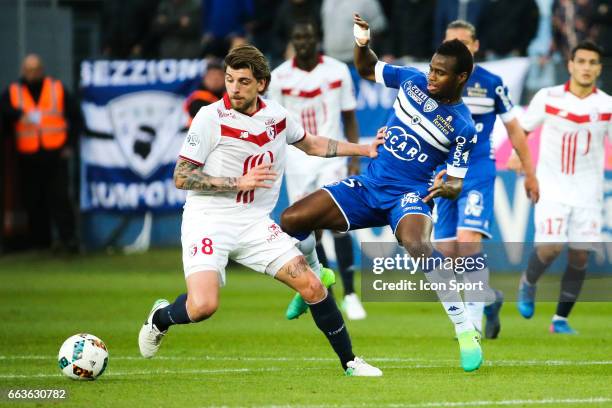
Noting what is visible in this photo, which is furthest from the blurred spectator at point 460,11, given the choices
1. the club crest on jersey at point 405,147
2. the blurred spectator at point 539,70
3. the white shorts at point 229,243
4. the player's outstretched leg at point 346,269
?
the white shorts at point 229,243

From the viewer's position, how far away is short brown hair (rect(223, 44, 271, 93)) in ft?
29.5

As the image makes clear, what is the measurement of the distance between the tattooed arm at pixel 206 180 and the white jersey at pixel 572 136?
4.50 m

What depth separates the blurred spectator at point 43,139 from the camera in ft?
63.6

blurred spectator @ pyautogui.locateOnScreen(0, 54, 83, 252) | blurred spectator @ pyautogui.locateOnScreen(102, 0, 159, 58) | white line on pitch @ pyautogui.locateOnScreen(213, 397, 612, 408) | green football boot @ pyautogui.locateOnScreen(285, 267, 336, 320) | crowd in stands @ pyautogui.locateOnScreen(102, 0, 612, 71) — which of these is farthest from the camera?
blurred spectator @ pyautogui.locateOnScreen(102, 0, 159, 58)

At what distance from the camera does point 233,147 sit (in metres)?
9.12

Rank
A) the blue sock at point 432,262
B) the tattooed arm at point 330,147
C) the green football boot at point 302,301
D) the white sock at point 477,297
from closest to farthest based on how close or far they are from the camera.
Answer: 1. the blue sock at point 432,262
2. the tattooed arm at point 330,147
3. the green football boot at point 302,301
4. the white sock at point 477,297

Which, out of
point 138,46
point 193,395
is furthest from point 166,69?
point 193,395

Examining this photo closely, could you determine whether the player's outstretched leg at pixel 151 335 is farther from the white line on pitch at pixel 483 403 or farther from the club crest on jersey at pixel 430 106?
the club crest on jersey at pixel 430 106

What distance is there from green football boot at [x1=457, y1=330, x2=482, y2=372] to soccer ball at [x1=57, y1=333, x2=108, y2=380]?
95.7 inches

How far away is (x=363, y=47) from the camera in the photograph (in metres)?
10.2

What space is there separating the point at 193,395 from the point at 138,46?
12909 millimetres

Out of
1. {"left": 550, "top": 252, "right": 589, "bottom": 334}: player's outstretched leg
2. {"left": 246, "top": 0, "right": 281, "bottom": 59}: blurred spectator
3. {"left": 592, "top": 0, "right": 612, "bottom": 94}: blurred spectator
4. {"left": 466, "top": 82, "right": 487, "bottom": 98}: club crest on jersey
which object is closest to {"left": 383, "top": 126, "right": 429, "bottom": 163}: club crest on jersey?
{"left": 466, "top": 82, "right": 487, "bottom": 98}: club crest on jersey

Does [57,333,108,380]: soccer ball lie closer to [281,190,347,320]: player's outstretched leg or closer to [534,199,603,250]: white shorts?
[281,190,347,320]: player's outstretched leg

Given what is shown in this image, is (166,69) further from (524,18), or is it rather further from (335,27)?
(524,18)
